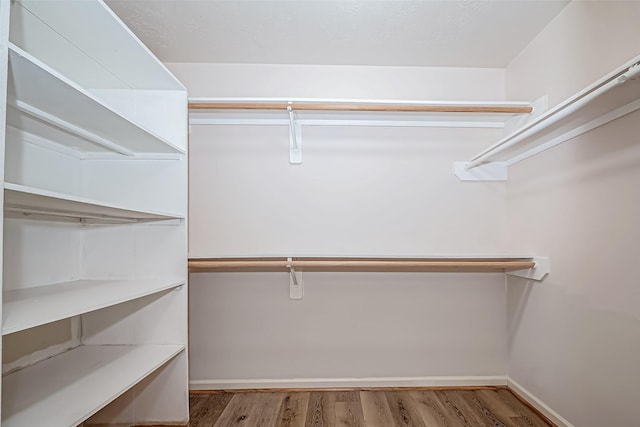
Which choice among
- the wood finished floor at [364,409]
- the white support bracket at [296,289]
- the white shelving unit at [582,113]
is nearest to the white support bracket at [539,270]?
the white shelving unit at [582,113]

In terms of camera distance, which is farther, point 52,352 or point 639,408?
point 52,352

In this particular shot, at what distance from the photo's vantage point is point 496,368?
7.52ft

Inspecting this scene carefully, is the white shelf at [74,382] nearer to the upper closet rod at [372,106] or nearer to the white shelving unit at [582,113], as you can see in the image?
the upper closet rod at [372,106]

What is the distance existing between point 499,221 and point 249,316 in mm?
1642

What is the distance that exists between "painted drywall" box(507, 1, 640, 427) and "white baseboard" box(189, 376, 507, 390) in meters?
0.30

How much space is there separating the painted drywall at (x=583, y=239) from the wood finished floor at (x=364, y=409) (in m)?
0.24

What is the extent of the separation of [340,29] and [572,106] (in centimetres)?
115

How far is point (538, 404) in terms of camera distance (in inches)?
76.2

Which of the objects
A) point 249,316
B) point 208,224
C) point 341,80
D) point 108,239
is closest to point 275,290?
point 249,316

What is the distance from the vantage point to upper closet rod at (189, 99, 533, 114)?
1.94 metres

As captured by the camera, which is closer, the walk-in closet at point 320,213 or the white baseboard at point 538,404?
the walk-in closet at point 320,213

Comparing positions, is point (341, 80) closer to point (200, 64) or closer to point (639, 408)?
point (200, 64)

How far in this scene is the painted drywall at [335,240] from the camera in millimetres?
2277

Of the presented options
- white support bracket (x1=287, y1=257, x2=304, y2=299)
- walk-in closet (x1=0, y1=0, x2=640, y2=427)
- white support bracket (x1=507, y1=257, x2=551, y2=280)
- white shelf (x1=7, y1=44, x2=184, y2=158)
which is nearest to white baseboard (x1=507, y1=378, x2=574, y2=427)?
walk-in closet (x1=0, y1=0, x2=640, y2=427)
